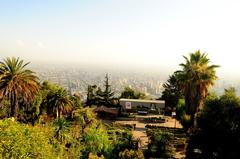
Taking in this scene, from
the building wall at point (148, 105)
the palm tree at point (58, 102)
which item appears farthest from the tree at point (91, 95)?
the palm tree at point (58, 102)

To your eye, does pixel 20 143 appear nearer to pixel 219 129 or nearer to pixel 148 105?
pixel 219 129

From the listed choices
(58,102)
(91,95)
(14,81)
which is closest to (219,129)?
(14,81)

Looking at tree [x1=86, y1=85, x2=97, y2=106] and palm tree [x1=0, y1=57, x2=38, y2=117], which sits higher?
palm tree [x1=0, y1=57, x2=38, y2=117]

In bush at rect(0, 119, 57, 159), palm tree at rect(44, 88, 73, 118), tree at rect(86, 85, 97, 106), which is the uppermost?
bush at rect(0, 119, 57, 159)

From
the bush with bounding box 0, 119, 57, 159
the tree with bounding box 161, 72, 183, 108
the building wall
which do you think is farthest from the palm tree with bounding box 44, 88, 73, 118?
the tree with bounding box 161, 72, 183, 108

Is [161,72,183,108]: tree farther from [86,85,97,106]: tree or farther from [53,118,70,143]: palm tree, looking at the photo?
[53,118,70,143]: palm tree

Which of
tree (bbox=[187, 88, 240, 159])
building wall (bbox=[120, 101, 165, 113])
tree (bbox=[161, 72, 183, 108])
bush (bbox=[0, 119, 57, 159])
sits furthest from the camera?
tree (bbox=[161, 72, 183, 108])

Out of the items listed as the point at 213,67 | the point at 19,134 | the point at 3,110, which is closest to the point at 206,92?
the point at 213,67

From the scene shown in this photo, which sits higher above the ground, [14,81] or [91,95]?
[14,81]
